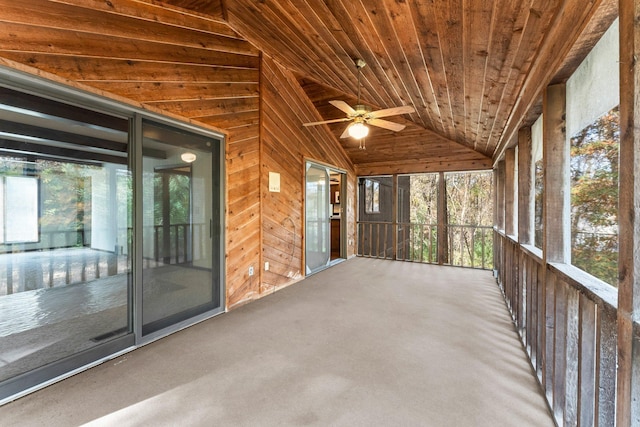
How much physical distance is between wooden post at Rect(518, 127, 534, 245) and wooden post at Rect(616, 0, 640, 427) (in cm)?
202

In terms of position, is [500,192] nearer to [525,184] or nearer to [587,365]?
[525,184]

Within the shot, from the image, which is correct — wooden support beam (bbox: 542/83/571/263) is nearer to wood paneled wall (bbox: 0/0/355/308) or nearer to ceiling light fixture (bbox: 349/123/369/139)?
Result: ceiling light fixture (bbox: 349/123/369/139)

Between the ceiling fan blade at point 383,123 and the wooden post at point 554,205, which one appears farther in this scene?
the ceiling fan blade at point 383,123

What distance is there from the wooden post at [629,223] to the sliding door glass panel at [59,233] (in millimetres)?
3135

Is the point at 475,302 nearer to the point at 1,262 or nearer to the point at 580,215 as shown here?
the point at 580,215

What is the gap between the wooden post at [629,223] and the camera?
37.4 inches

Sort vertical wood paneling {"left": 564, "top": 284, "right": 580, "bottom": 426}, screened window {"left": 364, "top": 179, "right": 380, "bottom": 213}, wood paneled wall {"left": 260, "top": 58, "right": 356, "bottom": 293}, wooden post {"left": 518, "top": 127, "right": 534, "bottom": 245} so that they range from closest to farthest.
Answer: vertical wood paneling {"left": 564, "top": 284, "right": 580, "bottom": 426}, wooden post {"left": 518, "top": 127, "right": 534, "bottom": 245}, wood paneled wall {"left": 260, "top": 58, "right": 356, "bottom": 293}, screened window {"left": 364, "top": 179, "right": 380, "bottom": 213}

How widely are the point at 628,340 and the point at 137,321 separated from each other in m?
3.15

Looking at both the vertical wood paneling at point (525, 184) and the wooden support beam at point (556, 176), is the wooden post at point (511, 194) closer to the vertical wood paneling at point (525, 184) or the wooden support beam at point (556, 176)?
the vertical wood paneling at point (525, 184)

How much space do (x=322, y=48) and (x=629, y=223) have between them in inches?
116

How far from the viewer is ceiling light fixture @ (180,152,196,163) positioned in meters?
2.98

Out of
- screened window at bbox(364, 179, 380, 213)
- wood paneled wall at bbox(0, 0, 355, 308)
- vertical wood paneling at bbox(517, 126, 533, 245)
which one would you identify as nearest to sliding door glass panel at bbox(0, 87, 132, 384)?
wood paneled wall at bbox(0, 0, 355, 308)

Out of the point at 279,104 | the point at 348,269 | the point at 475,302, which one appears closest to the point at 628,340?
the point at 475,302

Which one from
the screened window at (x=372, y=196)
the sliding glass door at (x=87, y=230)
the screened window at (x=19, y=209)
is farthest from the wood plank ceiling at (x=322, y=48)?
the screened window at (x=372, y=196)
